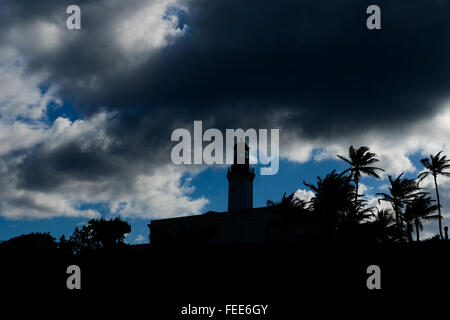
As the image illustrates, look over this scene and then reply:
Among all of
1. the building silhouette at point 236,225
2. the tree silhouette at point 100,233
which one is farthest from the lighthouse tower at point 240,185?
the tree silhouette at point 100,233

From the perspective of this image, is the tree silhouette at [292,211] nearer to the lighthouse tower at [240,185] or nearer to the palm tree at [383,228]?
the palm tree at [383,228]

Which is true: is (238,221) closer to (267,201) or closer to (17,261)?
(267,201)

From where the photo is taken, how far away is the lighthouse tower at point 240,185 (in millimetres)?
61938

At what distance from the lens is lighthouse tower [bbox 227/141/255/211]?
61.9 meters

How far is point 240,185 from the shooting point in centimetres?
6275

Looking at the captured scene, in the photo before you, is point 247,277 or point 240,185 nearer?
Result: point 247,277

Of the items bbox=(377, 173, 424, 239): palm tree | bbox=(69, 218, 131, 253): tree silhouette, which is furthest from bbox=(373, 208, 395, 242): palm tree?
bbox=(69, 218, 131, 253): tree silhouette

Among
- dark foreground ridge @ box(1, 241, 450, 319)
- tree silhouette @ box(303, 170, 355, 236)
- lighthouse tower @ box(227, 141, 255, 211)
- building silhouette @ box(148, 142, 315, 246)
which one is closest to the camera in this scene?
dark foreground ridge @ box(1, 241, 450, 319)

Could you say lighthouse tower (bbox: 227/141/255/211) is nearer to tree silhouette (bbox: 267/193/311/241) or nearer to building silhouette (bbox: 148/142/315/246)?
building silhouette (bbox: 148/142/315/246)

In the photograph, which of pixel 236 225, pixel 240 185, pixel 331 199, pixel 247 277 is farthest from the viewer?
pixel 240 185

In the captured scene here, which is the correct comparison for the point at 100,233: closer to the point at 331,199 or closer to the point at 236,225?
the point at 236,225

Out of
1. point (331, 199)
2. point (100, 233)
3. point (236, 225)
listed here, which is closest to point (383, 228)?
point (331, 199)

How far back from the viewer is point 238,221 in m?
52.1
